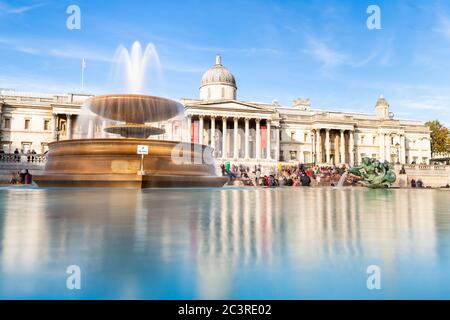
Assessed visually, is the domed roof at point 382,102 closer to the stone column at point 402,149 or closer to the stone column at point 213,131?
the stone column at point 402,149

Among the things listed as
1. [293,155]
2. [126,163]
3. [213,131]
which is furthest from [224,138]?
[126,163]

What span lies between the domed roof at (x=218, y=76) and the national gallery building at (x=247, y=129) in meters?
0.14

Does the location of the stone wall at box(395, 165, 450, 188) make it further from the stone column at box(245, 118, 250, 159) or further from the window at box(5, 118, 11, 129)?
the window at box(5, 118, 11, 129)

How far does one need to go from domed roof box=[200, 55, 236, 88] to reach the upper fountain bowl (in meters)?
37.1

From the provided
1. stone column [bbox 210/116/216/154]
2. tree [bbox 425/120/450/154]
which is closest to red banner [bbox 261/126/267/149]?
stone column [bbox 210/116/216/154]

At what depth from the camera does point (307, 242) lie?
2.26 meters

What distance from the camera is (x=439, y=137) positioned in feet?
193

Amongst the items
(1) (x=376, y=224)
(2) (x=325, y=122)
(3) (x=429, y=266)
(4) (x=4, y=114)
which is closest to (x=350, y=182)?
(1) (x=376, y=224)

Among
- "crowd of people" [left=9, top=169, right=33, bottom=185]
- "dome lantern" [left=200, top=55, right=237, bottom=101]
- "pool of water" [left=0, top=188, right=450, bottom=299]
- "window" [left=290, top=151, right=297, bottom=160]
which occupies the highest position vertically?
"dome lantern" [left=200, top=55, right=237, bottom=101]

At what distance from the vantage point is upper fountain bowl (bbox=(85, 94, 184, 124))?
12430mm
